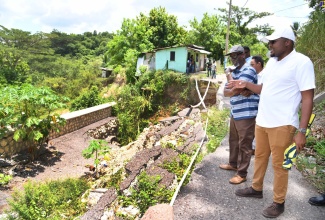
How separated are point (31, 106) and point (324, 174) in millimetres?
7533

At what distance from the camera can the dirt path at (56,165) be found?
689cm

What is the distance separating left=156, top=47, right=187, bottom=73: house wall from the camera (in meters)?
17.2

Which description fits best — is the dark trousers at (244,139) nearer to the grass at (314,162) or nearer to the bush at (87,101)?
the grass at (314,162)

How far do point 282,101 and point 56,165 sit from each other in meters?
7.52

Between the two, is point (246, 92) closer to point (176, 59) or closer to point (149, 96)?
point (149, 96)

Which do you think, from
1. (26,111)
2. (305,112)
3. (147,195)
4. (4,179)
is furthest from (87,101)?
(305,112)

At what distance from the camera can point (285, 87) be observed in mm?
2547

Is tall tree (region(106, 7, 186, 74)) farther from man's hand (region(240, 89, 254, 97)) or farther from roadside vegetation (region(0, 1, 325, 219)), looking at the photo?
man's hand (region(240, 89, 254, 97))

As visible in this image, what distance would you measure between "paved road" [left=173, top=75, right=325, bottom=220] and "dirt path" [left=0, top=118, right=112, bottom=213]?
431 cm

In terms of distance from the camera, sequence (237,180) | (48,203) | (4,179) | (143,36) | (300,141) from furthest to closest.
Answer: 1. (143,36)
2. (4,179)
3. (48,203)
4. (237,180)
5. (300,141)

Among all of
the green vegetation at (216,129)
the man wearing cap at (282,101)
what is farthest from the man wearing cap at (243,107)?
the green vegetation at (216,129)

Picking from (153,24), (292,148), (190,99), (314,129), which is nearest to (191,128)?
(314,129)

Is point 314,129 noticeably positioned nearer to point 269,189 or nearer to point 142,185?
Answer: point 269,189

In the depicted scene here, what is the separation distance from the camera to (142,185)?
349 cm
